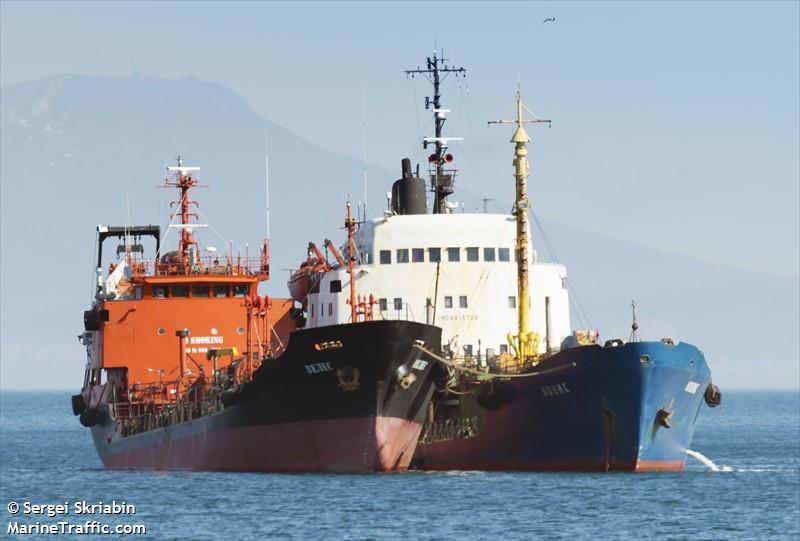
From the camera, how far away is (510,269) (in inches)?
2459

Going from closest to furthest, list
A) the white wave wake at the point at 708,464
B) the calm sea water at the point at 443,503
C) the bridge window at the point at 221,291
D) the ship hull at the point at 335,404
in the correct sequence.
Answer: the calm sea water at the point at 443,503, the ship hull at the point at 335,404, the white wave wake at the point at 708,464, the bridge window at the point at 221,291

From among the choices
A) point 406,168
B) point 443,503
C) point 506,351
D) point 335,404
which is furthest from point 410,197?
point 443,503

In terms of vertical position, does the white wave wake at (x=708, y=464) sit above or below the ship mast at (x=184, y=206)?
below

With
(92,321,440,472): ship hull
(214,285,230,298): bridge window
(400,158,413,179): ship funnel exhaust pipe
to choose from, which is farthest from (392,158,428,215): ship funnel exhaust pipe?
Answer: (92,321,440,472): ship hull

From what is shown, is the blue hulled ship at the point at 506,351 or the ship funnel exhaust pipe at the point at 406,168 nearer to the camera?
the blue hulled ship at the point at 506,351

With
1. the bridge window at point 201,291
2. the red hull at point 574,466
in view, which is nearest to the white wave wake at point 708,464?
the red hull at point 574,466

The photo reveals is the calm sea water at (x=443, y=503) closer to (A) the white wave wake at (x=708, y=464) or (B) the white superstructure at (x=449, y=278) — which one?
(A) the white wave wake at (x=708, y=464)

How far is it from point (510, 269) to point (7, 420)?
112m

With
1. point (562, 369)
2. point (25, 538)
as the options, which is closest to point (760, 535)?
point (562, 369)

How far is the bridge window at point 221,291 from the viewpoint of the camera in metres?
65.9

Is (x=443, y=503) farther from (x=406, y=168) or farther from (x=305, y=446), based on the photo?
(x=406, y=168)

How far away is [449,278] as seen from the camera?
203ft

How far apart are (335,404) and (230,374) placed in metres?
6.65

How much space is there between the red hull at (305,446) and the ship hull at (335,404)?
0.03 m
